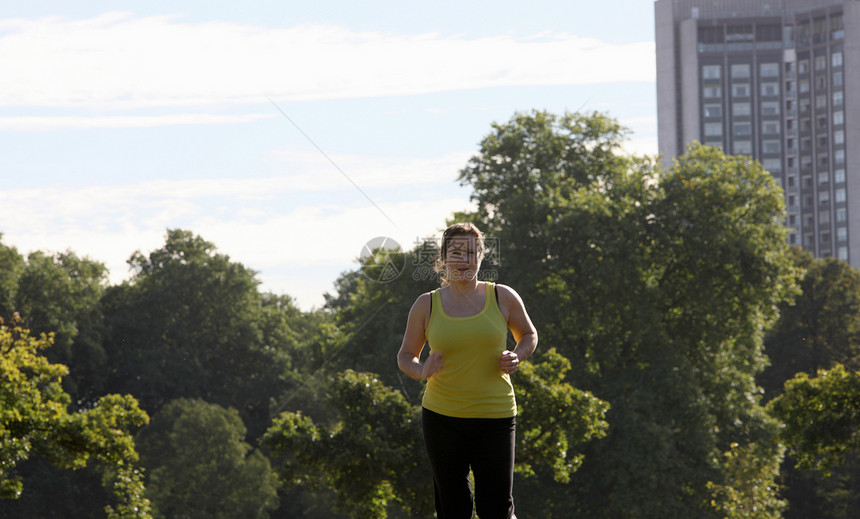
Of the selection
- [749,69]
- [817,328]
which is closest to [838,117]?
[749,69]

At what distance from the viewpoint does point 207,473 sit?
41125mm

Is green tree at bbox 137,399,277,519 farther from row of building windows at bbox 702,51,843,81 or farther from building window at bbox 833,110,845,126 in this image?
building window at bbox 833,110,845,126

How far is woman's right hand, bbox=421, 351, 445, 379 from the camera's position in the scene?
4656mm

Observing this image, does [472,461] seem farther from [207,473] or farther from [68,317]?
[68,317]

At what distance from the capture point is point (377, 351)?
30.6 m

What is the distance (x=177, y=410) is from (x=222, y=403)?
5.16 meters

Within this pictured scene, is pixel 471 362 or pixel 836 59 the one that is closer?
pixel 471 362

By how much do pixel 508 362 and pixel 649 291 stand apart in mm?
25948

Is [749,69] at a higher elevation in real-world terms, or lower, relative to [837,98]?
higher

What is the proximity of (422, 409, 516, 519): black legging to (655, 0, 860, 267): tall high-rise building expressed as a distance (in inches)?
5223

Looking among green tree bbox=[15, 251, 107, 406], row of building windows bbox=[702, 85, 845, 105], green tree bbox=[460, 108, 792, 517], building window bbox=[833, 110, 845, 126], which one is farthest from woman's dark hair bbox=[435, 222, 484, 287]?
building window bbox=[833, 110, 845, 126]

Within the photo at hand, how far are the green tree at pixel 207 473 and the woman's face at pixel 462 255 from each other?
1489 inches

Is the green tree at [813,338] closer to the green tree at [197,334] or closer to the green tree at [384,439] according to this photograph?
the green tree at [197,334]

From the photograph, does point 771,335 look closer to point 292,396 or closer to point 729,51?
point 292,396
